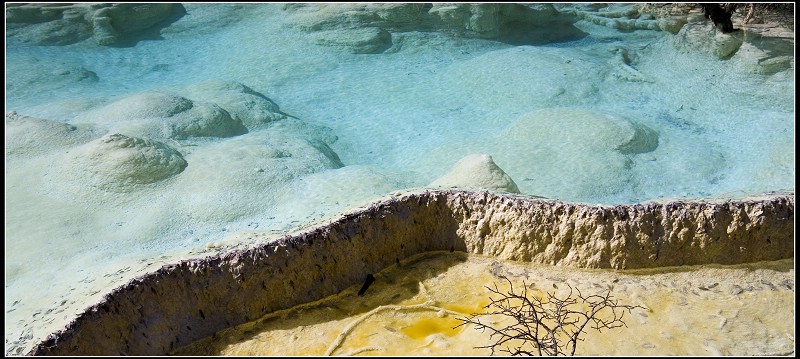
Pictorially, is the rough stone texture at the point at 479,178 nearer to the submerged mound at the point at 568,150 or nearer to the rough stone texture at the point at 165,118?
the submerged mound at the point at 568,150

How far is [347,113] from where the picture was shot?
5.84 metres

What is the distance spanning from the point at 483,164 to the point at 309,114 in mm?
2116

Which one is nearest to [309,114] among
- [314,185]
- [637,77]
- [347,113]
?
[347,113]

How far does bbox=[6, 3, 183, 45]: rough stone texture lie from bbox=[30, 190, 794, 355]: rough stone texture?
4.97 metres

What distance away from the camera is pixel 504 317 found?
3.13 meters

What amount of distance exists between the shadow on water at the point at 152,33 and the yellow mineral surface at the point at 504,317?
4.94m

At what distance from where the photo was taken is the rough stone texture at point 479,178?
156 inches

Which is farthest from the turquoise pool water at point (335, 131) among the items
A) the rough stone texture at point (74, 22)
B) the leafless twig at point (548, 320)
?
the leafless twig at point (548, 320)

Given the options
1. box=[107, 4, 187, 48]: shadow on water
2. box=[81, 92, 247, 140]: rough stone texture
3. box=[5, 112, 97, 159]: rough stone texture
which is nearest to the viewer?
box=[5, 112, 97, 159]: rough stone texture

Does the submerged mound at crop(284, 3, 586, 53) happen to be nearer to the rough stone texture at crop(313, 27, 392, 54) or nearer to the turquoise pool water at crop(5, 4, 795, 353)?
the rough stone texture at crop(313, 27, 392, 54)

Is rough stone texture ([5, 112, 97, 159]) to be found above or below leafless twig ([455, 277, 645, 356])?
above

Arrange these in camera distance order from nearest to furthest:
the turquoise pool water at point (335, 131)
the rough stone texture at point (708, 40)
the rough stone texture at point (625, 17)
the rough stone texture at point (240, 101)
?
the turquoise pool water at point (335, 131) → the rough stone texture at point (240, 101) → the rough stone texture at point (708, 40) → the rough stone texture at point (625, 17)

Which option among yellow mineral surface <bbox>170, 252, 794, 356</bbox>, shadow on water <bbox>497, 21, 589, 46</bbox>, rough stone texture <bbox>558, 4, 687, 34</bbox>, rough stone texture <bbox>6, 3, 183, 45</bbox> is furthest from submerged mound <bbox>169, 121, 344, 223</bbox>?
rough stone texture <bbox>558, 4, 687, 34</bbox>

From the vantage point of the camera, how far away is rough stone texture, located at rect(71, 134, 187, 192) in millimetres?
4402
